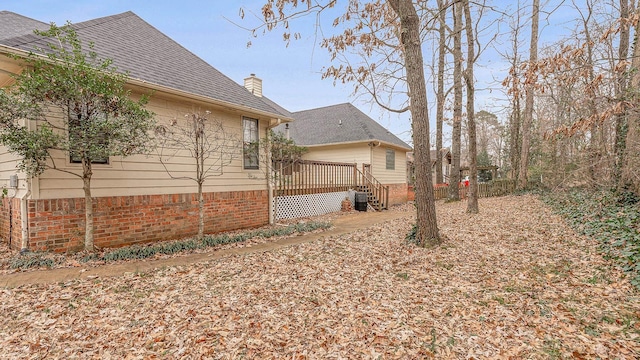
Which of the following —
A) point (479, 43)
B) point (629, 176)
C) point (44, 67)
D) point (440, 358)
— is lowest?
point (440, 358)

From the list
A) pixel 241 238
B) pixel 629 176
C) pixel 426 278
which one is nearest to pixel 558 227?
pixel 629 176

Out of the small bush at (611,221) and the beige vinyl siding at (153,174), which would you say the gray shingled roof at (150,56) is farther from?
the small bush at (611,221)

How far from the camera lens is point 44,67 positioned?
5016mm

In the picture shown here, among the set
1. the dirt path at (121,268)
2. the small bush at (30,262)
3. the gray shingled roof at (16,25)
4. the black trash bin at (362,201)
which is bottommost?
the dirt path at (121,268)

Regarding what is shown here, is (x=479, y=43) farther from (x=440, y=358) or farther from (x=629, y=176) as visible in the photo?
(x=440, y=358)

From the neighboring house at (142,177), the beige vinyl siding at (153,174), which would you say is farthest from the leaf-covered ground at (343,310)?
the beige vinyl siding at (153,174)

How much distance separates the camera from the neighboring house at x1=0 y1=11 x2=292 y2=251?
5254 millimetres

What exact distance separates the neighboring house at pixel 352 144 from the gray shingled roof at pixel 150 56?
6.07 meters

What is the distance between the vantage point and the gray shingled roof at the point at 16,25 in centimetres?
694

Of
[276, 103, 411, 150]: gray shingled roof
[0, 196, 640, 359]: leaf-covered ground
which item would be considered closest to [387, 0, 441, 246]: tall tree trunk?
[0, 196, 640, 359]: leaf-covered ground

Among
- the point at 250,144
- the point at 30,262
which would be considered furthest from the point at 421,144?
the point at 30,262

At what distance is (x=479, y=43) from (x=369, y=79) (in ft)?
11.2

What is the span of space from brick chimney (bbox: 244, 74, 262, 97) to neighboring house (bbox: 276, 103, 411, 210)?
7.24ft

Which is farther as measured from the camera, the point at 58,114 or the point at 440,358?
the point at 58,114
